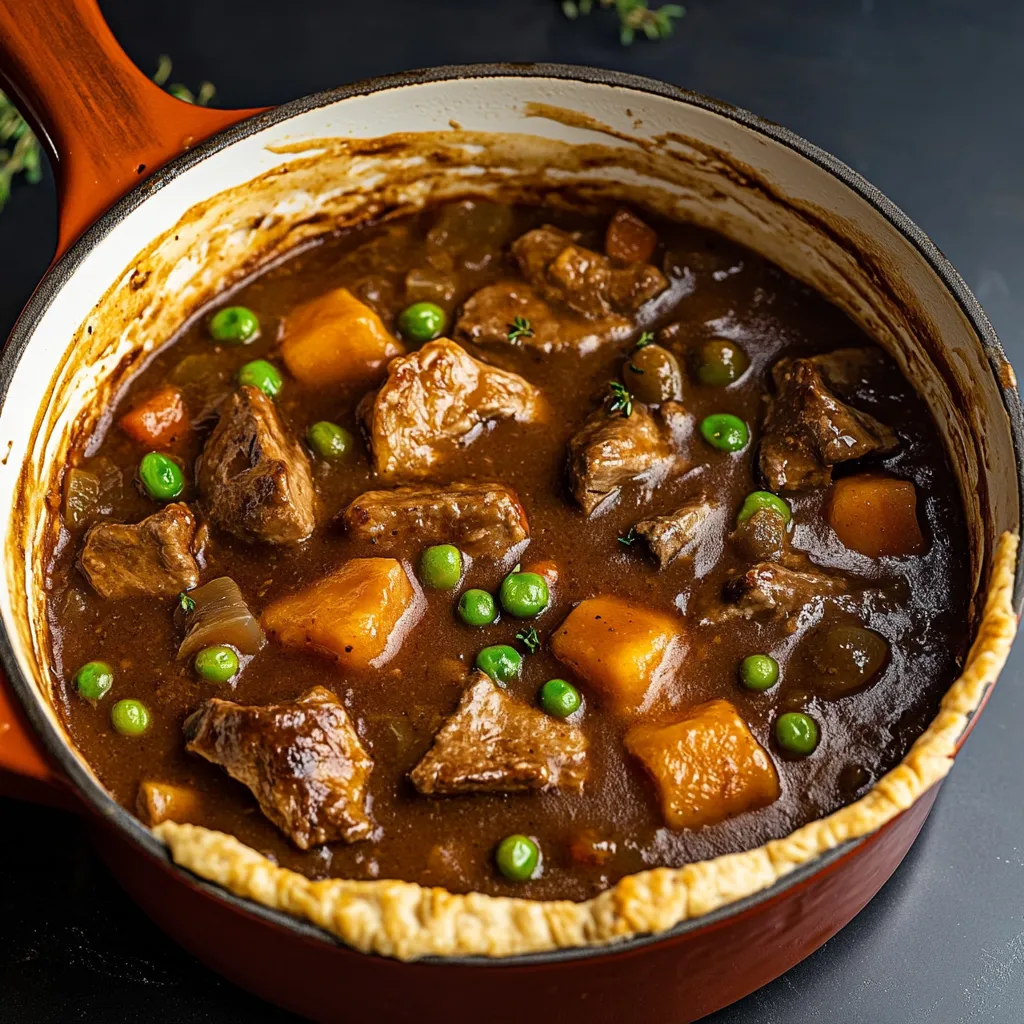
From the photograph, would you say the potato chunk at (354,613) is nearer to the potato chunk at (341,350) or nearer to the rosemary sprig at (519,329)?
the potato chunk at (341,350)

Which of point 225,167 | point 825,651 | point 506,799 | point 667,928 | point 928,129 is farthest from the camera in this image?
point 928,129

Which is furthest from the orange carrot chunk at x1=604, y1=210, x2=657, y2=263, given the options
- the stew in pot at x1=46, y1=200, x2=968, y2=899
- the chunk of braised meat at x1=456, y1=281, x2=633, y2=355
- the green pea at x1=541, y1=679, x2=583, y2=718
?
the green pea at x1=541, y1=679, x2=583, y2=718

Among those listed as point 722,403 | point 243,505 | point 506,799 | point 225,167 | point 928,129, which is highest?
point 928,129

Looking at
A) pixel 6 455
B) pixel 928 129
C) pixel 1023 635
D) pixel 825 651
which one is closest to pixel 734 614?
pixel 825 651

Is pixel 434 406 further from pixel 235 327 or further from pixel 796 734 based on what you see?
pixel 796 734

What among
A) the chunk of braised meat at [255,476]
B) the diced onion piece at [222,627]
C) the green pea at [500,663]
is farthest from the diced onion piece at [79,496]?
the green pea at [500,663]

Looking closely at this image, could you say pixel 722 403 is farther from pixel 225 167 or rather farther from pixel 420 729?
pixel 225 167
